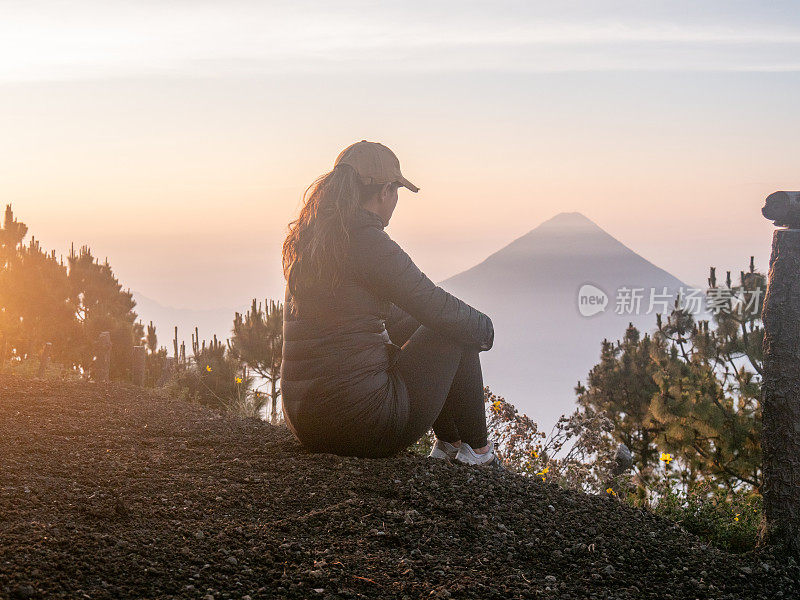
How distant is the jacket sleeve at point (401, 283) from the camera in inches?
140

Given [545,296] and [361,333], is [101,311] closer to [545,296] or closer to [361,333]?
[361,333]

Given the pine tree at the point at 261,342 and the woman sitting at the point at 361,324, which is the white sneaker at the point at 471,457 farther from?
the pine tree at the point at 261,342

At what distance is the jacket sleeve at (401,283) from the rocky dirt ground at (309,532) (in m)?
0.85

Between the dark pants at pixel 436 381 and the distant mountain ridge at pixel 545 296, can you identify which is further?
the distant mountain ridge at pixel 545 296

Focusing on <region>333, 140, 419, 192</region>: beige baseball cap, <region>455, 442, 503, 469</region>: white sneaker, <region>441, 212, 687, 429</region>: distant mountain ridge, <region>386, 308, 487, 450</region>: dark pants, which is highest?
<region>441, 212, 687, 429</region>: distant mountain ridge

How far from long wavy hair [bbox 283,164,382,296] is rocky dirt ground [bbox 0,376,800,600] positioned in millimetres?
1031

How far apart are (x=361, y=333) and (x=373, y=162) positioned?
85 cm

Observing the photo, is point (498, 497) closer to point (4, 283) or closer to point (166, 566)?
point (166, 566)

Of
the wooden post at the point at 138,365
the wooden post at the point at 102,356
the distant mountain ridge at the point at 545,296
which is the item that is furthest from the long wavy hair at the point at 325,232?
the distant mountain ridge at the point at 545,296

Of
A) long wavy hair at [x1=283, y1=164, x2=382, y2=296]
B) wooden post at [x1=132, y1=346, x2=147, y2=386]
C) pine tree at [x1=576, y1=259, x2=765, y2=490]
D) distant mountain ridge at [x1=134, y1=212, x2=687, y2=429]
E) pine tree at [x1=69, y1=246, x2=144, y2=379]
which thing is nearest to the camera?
long wavy hair at [x1=283, y1=164, x2=382, y2=296]

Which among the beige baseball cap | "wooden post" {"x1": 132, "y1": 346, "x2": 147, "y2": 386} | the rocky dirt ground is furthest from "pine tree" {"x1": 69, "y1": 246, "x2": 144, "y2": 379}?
the beige baseball cap

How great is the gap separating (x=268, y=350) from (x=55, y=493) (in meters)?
8.86

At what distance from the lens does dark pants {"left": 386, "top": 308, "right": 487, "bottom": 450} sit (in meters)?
3.82

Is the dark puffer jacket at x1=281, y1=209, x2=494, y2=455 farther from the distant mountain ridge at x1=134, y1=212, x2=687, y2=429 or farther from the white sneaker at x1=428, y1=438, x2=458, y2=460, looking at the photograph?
the distant mountain ridge at x1=134, y1=212, x2=687, y2=429
